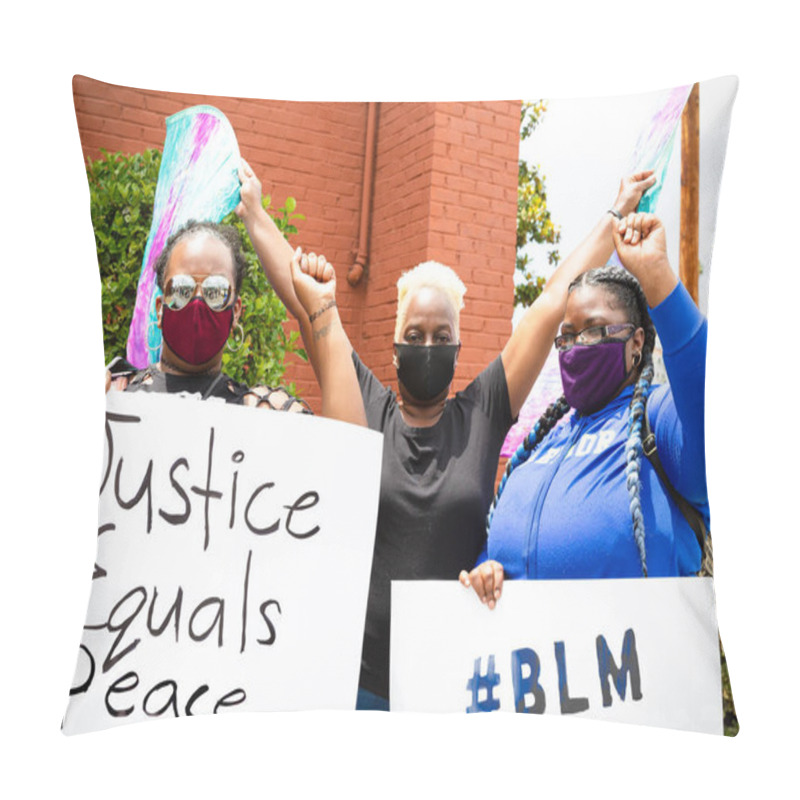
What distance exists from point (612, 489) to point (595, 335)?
34 centimetres

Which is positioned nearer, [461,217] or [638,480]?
[638,480]

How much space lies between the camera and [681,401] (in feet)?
5.70

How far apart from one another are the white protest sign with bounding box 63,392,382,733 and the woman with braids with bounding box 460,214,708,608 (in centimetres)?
31

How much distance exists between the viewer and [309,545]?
1713mm

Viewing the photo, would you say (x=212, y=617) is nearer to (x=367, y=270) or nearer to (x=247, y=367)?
(x=247, y=367)

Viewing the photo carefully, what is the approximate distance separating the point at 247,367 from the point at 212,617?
55 centimetres

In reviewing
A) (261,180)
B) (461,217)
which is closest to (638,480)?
(461,217)

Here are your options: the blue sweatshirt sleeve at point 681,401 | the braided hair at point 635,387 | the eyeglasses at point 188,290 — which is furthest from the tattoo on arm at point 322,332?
the blue sweatshirt sleeve at point 681,401

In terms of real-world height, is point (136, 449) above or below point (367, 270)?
below

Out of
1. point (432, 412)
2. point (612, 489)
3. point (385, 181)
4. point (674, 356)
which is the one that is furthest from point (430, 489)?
point (385, 181)

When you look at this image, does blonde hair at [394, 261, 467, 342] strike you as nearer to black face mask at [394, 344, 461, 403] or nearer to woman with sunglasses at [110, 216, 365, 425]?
black face mask at [394, 344, 461, 403]

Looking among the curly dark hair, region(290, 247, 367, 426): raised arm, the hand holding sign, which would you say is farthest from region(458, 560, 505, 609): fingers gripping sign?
the hand holding sign

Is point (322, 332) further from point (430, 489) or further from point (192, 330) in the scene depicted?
point (430, 489)

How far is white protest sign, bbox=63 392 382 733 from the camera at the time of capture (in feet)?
5.55
